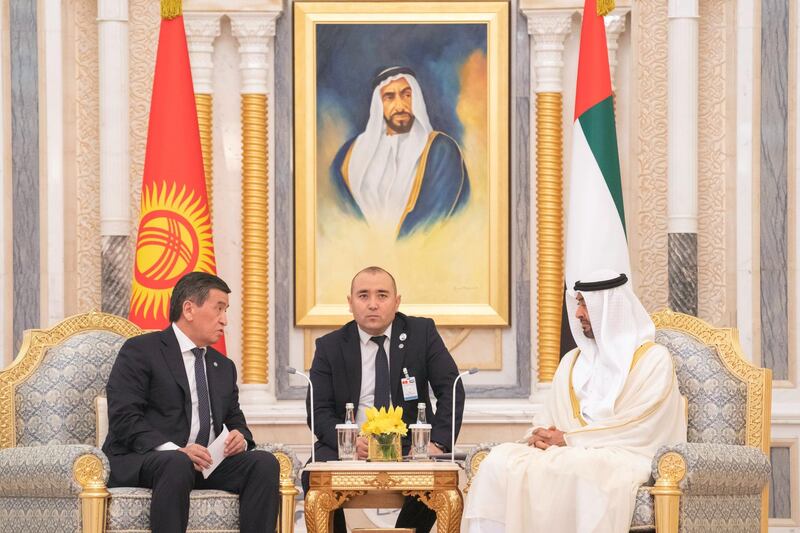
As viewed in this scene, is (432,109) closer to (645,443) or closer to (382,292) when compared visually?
(382,292)

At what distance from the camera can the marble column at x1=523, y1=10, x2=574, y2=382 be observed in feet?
25.3

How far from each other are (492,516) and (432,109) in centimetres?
280

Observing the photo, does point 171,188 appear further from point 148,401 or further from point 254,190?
point 148,401

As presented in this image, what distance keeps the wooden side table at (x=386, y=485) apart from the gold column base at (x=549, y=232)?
7.10 feet

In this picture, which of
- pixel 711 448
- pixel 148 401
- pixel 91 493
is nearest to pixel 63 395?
pixel 148 401

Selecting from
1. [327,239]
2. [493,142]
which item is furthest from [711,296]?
[327,239]

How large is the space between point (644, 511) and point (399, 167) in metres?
2.83

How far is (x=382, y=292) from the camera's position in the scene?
6281mm

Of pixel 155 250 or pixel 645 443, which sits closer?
pixel 645 443

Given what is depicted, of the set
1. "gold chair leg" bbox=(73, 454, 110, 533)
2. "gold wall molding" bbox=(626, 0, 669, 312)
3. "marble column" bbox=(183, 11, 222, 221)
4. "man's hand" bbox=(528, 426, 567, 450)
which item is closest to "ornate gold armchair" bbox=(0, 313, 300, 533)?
"gold chair leg" bbox=(73, 454, 110, 533)

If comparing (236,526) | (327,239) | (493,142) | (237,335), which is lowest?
(236,526)

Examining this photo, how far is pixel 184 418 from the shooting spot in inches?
233

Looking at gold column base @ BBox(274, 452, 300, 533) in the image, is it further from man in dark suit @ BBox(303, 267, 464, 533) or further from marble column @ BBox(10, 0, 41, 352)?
marble column @ BBox(10, 0, 41, 352)

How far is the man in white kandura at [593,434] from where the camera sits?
5516 mm
